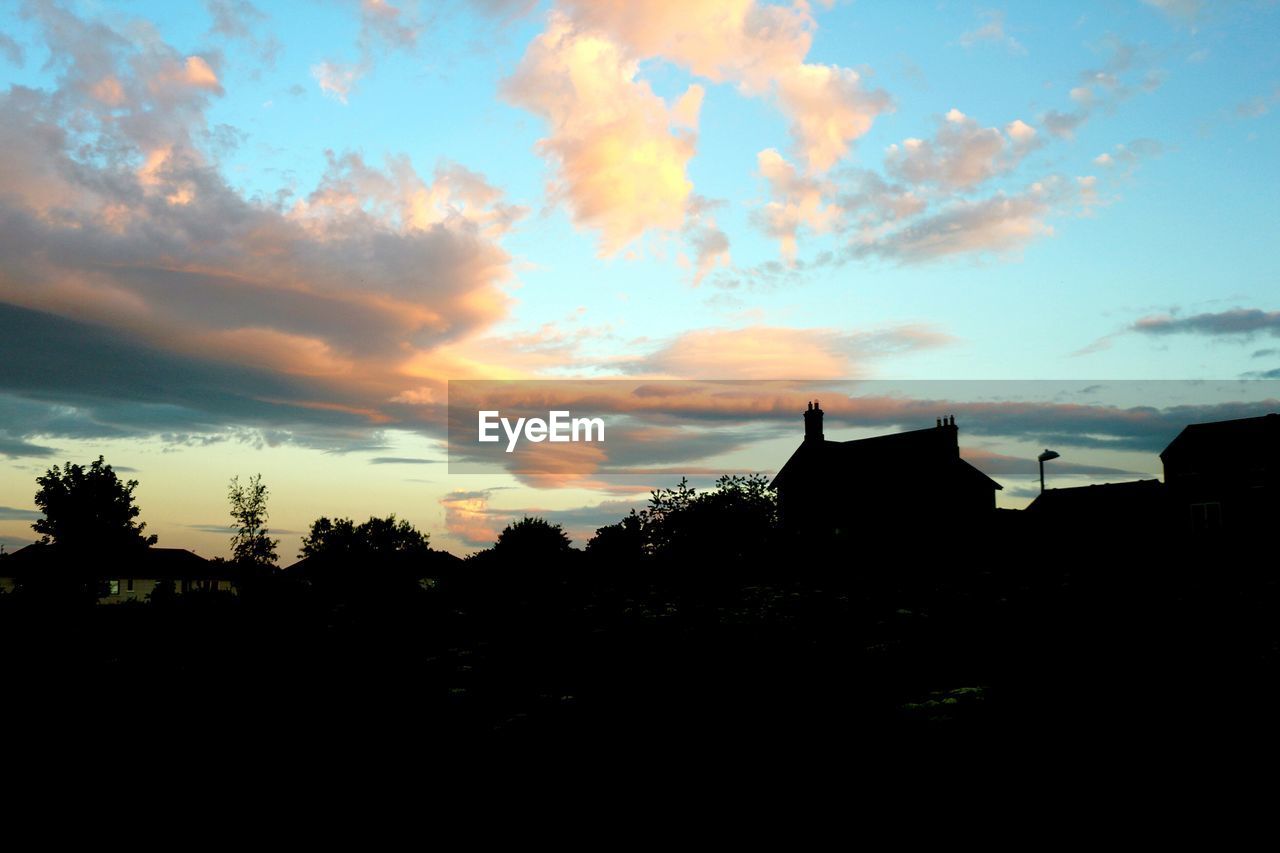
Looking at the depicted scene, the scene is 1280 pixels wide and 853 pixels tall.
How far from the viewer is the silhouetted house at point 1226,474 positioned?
50.0 metres

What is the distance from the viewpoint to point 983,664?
1792 centimetres

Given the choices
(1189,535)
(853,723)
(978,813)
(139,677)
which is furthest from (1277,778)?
(1189,535)

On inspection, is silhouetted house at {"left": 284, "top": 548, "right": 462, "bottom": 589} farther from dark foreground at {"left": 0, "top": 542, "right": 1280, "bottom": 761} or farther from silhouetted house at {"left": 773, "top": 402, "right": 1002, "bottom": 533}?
silhouetted house at {"left": 773, "top": 402, "right": 1002, "bottom": 533}

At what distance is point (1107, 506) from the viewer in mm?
58812

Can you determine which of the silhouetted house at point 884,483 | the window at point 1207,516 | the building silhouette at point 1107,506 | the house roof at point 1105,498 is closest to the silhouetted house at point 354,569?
the silhouetted house at point 884,483

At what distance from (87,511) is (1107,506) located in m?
76.9

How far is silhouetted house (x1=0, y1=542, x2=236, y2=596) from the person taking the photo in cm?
6444

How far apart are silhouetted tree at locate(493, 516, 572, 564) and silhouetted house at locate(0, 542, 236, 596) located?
12.7 m

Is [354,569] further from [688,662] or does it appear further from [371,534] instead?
[371,534]

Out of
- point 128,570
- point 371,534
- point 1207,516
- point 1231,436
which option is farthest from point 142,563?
point 1231,436

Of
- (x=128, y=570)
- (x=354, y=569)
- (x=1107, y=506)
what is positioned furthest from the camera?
(x=128, y=570)

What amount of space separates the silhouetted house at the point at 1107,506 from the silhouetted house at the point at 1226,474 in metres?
1.91

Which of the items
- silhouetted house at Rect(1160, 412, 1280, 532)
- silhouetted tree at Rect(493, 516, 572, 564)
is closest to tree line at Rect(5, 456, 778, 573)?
silhouetted tree at Rect(493, 516, 572, 564)

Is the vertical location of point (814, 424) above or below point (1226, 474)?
above
